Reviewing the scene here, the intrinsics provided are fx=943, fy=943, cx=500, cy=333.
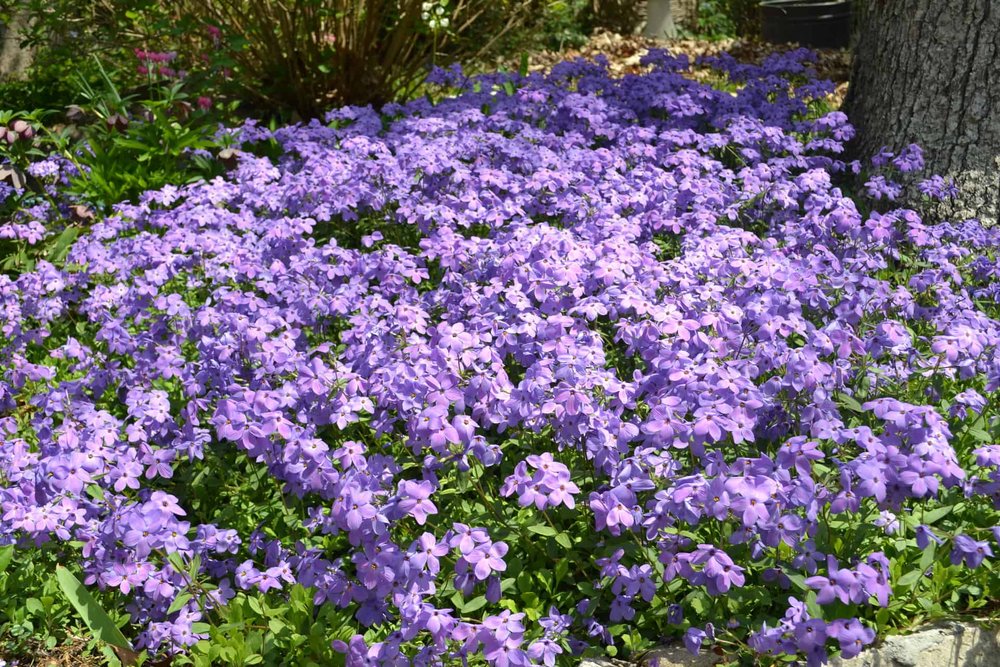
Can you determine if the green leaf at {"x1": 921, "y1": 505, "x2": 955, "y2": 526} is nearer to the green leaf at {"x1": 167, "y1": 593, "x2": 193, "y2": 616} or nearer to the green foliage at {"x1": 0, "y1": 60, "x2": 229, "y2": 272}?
the green leaf at {"x1": 167, "y1": 593, "x2": 193, "y2": 616}

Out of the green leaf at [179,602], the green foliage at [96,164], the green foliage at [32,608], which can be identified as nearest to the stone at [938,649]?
the green leaf at [179,602]

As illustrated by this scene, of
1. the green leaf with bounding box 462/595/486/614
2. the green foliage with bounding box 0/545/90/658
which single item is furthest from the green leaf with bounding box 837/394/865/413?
the green foliage with bounding box 0/545/90/658

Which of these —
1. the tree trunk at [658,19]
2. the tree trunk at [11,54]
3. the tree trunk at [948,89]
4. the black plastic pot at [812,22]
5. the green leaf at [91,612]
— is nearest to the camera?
the green leaf at [91,612]

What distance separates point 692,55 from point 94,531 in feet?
27.8

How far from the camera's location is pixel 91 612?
2562mm

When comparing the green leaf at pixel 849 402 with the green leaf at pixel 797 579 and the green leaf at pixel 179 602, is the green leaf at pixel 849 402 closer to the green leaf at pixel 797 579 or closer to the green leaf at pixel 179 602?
the green leaf at pixel 797 579

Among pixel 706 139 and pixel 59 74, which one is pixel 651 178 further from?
pixel 59 74

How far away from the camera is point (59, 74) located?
7.61 m

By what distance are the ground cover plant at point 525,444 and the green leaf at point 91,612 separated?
0.02m

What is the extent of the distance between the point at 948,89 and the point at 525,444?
2.79 meters

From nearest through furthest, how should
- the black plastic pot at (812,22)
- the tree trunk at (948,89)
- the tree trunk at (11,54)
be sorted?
the tree trunk at (948,89)
the tree trunk at (11,54)
the black plastic pot at (812,22)

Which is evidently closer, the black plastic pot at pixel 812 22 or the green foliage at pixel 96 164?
the green foliage at pixel 96 164

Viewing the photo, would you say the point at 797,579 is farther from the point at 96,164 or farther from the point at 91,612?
the point at 96,164

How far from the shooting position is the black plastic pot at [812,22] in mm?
9586
